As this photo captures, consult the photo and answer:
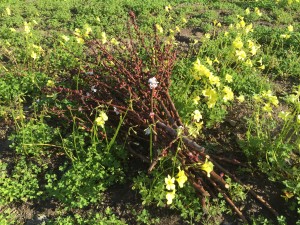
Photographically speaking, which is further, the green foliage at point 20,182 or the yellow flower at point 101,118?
the green foliage at point 20,182

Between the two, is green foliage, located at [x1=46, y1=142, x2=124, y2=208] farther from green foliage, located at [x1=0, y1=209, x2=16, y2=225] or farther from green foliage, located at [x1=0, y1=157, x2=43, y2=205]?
green foliage, located at [x1=0, y1=209, x2=16, y2=225]

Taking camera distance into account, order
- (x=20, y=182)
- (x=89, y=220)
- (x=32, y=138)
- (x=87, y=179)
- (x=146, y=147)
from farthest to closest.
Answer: (x=146, y=147) < (x=32, y=138) < (x=20, y=182) < (x=87, y=179) < (x=89, y=220)

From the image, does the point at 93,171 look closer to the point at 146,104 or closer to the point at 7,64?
the point at 146,104

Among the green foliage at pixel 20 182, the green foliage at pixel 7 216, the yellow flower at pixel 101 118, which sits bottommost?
the green foliage at pixel 7 216

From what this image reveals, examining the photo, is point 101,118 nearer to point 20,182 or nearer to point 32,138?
point 32,138

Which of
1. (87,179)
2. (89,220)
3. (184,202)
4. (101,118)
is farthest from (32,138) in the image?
(184,202)

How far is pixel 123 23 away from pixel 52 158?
337cm

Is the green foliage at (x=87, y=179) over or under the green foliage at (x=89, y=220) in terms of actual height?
over

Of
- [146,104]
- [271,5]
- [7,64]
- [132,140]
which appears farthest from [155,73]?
[271,5]

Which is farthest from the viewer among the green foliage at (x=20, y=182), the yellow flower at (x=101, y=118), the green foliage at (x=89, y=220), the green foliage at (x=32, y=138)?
the green foliage at (x=32, y=138)

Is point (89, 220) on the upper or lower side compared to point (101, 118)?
lower

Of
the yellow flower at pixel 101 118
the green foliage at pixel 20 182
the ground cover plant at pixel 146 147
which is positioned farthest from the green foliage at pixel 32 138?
the yellow flower at pixel 101 118

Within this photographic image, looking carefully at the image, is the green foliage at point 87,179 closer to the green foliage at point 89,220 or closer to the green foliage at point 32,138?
the green foliage at point 89,220

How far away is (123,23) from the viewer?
6.21 m
